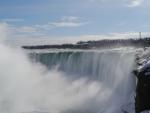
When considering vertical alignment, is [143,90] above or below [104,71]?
above

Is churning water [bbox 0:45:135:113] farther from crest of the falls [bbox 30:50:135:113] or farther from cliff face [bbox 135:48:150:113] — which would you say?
cliff face [bbox 135:48:150:113]

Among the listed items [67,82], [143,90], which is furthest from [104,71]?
[143,90]

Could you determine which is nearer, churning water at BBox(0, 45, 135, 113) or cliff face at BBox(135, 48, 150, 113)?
cliff face at BBox(135, 48, 150, 113)

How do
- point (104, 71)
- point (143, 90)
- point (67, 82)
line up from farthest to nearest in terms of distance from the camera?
point (67, 82), point (104, 71), point (143, 90)

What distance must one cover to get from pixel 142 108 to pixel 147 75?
1491 mm

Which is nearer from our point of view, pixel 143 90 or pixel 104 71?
pixel 143 90

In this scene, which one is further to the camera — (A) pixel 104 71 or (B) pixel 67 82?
(B) pixel 67 82

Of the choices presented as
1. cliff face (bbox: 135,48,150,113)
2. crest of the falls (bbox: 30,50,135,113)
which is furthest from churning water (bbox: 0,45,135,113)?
cliff face (bbox: 135,48,150,113)

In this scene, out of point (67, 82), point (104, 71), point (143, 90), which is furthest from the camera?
point (67, 82)

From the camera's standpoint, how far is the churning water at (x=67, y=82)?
32094 millimetres

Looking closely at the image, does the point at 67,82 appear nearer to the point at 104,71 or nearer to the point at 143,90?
the point at 104,71

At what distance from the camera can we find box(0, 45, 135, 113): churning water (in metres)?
32.1

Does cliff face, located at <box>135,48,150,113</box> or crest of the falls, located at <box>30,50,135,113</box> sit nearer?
cliff face, located at <box>135,48,150,113</box>

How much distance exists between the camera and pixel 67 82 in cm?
4247
